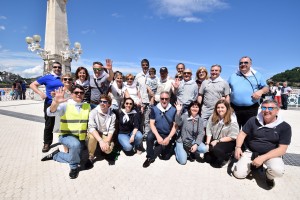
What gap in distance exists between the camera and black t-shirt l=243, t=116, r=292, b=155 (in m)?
3.00

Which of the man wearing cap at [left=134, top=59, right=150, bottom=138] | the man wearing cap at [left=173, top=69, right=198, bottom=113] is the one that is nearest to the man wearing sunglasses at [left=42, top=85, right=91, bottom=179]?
the man wearing cap at [left=134, top=59, right=150, bottom=138]

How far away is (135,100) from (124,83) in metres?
0.51

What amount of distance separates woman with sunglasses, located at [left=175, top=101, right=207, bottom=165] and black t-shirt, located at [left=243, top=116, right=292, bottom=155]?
0.94 m

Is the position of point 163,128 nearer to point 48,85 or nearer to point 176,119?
point 176,119

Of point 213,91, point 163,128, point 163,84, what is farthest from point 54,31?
point 213,91

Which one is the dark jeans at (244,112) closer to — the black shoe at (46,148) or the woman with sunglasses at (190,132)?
the woman with sunglasses at (190,132)

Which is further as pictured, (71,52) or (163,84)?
(71,52)

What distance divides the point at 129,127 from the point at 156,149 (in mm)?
809

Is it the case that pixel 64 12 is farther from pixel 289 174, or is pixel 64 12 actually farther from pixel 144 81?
pixel 289 174

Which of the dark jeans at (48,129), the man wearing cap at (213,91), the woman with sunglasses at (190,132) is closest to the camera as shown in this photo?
the woman with sunglasses at (190,132)

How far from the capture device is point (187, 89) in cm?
457

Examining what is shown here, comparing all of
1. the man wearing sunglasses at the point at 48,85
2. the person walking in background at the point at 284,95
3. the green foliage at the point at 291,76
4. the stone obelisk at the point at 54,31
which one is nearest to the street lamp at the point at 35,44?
the stone obelisk at the point at 54,31

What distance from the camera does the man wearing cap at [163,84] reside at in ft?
15.7

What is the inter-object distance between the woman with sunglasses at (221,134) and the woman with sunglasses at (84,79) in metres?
2.65
